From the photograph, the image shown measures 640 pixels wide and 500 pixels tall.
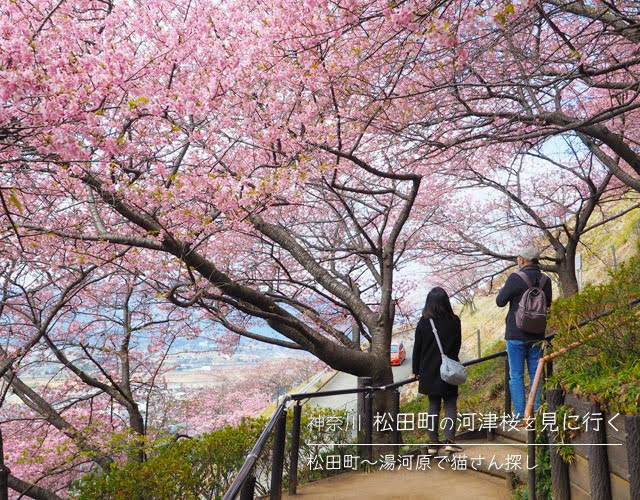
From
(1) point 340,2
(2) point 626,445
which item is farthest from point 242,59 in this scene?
(2) point 626,445

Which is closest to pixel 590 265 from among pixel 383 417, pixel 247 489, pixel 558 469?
pixel 383 417

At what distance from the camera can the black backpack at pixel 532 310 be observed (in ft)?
17.3

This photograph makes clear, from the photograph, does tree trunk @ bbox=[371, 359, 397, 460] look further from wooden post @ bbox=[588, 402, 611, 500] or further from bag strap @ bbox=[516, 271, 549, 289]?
wooden post @ bbox=[588, 402, 611, 500]

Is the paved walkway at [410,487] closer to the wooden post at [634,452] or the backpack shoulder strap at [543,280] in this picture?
the backpack shoulder strap at [543,280]

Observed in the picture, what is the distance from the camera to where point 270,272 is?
1208 centimetres

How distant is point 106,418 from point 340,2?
10.3 m

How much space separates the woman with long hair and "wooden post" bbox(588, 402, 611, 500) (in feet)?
7.47

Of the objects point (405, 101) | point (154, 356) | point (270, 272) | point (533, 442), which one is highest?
point (405, 101)

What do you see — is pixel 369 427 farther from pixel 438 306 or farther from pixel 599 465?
pixel 599 465

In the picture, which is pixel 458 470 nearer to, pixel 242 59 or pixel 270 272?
pixel 242 59

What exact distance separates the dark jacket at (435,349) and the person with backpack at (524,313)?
1.74 feet

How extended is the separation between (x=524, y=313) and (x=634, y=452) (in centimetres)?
250

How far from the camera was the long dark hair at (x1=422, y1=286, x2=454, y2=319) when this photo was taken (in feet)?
18.2

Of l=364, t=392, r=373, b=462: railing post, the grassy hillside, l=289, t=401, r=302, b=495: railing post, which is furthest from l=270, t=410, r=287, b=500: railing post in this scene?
the grassy hillside
